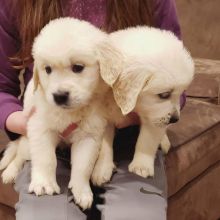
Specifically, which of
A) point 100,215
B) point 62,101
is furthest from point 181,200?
point 62,101

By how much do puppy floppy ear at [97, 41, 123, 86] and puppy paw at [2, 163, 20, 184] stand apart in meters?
0.36

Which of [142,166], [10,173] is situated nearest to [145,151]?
[142,166]

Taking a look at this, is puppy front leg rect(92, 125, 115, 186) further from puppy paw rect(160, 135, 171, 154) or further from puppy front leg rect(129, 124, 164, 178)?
puppy paw rect(160, 135, 171, 154)

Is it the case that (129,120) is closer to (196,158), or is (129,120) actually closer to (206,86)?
(196,158)

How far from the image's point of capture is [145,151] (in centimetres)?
114

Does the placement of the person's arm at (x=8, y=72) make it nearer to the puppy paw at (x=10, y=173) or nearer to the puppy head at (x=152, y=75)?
the puppy paw at (x=10, y=173)

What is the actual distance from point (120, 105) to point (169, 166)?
0.35 meters

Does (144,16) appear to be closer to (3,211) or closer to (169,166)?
(169,166)

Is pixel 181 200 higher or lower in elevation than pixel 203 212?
higher

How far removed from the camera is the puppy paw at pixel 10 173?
121cm

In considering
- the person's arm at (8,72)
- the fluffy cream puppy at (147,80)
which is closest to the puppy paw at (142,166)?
the fluffy cream puppy at (147,80)

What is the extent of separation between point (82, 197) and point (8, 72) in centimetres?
44

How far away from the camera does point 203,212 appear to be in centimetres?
161

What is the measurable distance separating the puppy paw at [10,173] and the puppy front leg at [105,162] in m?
0.22
